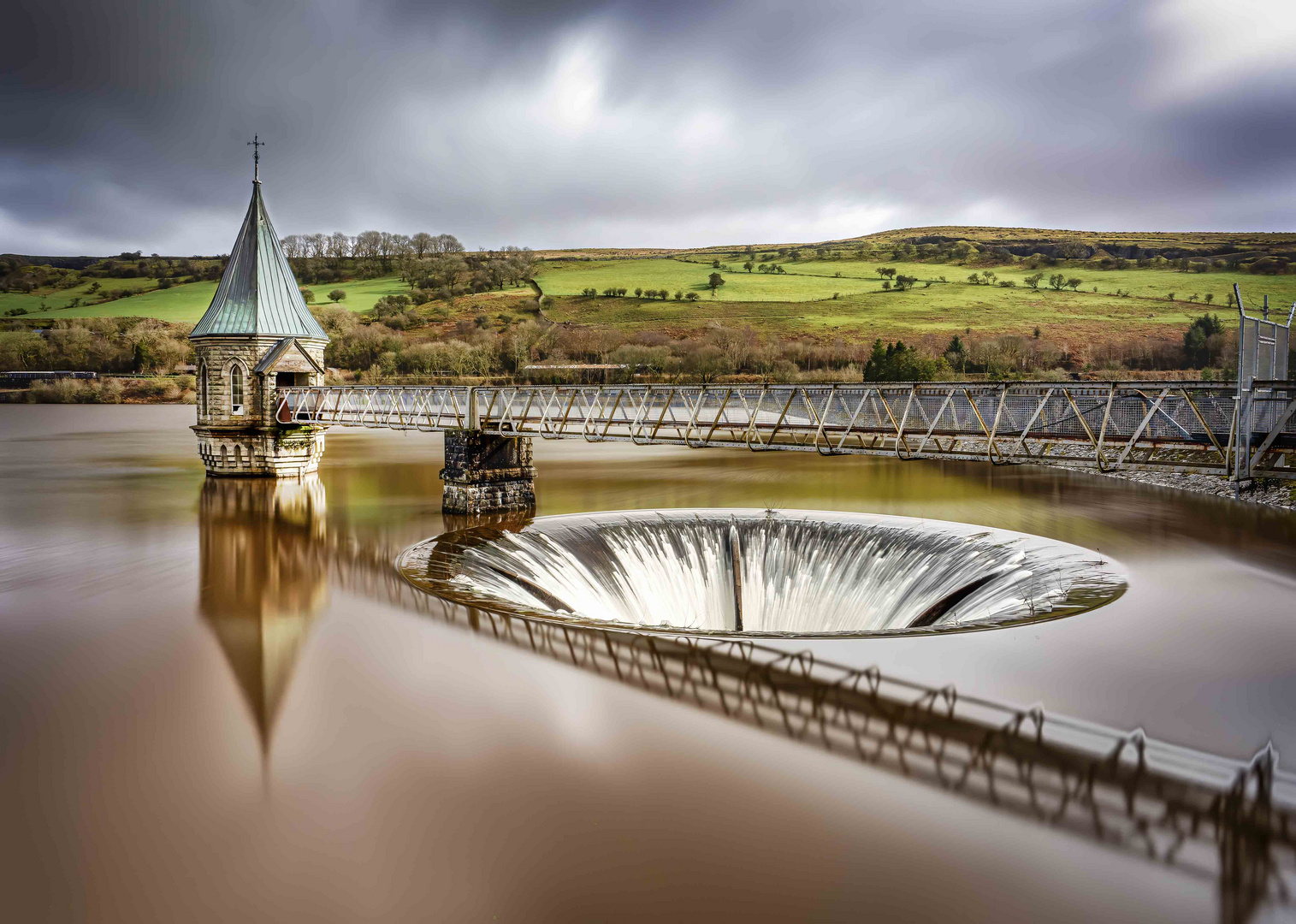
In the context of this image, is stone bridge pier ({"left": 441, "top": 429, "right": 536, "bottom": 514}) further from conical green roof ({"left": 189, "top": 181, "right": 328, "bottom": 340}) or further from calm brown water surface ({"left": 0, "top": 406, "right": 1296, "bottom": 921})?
conical green roof ({"left": 189, "top": 181, "right": 328, "bottom": 340})

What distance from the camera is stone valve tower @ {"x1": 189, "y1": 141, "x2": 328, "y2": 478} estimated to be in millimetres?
26906

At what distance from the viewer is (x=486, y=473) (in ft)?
69.5

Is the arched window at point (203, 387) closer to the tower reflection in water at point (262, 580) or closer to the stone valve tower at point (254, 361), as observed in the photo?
the stone valve tower at point (254, 361)

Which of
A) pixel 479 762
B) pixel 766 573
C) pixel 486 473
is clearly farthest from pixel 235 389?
pixel 479 762

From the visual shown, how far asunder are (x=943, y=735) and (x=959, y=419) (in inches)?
1175

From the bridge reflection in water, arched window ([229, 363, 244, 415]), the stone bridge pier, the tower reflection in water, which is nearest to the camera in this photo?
the bridge reflection in water

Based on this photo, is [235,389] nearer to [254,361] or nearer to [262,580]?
[254,361]

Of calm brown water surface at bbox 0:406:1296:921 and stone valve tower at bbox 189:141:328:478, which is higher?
stone valve tower at bbox 189:141:328:478

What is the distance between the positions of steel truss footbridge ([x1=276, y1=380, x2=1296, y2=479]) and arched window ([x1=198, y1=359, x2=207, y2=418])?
222cm

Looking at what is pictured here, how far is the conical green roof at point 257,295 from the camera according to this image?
27219 mm

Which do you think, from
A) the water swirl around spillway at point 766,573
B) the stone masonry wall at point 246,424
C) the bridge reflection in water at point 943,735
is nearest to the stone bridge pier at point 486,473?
the water swirl around spillway at point 766,573

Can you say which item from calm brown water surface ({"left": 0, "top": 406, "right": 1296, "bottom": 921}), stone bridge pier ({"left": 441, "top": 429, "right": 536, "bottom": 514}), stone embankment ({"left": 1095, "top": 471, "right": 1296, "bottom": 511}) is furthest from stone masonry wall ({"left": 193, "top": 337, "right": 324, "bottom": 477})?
stone embankment ({"left": 1095, "top": 471, "right": 1296, "bottom": 511})

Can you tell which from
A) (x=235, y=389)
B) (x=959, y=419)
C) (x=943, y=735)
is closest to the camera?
(x=943, y=735)

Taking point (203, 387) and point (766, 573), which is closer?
point (766, 573)
